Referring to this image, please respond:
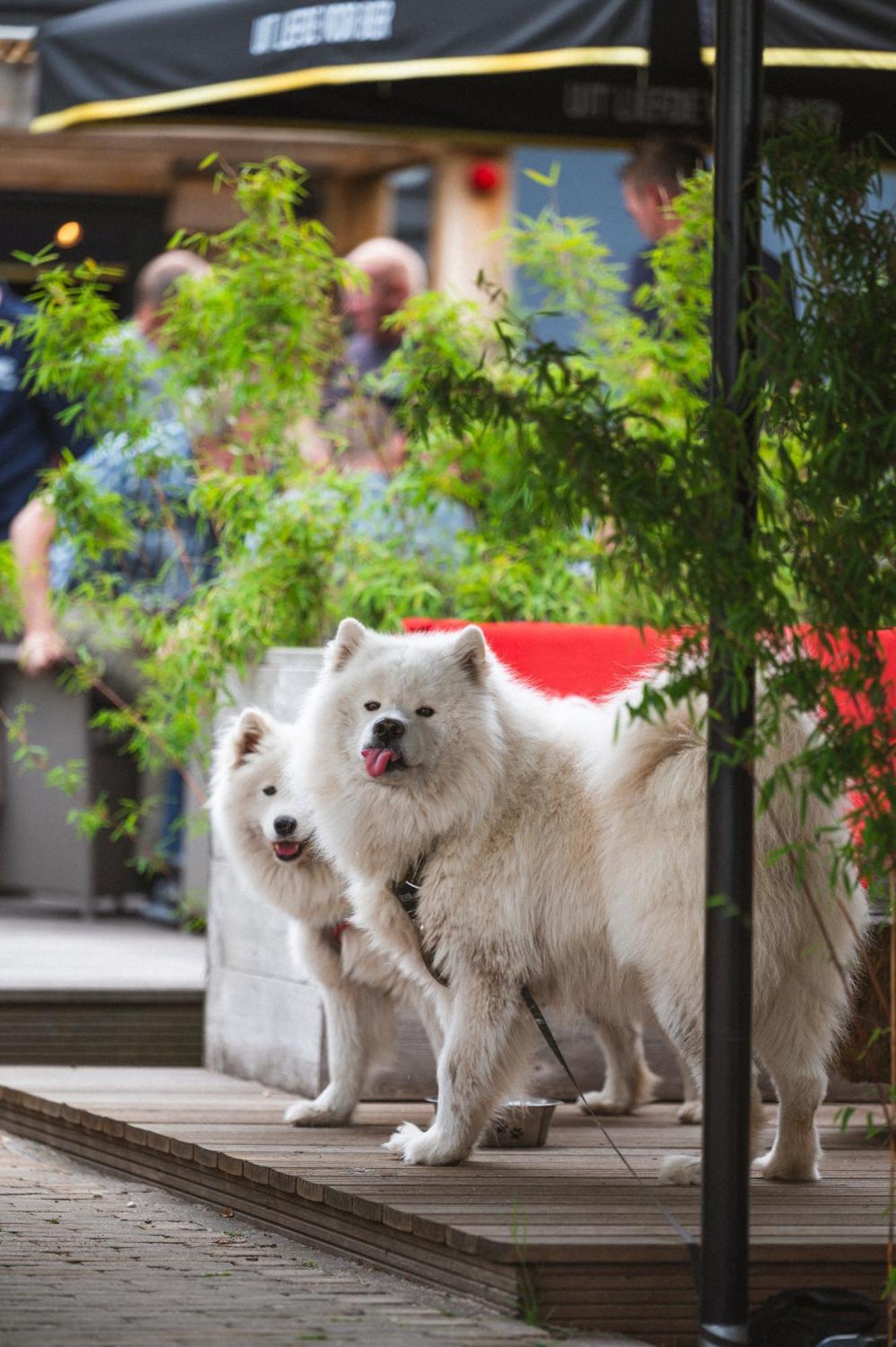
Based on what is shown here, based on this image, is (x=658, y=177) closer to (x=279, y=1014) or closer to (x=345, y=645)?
(x=345, y=645)

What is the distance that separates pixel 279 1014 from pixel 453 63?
8.90 feet

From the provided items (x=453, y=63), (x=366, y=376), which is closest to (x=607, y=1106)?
(x=366, y=376)

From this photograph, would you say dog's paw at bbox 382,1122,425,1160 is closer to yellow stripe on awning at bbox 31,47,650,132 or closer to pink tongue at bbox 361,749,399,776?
pink tongue at bbox 361,749,399,776

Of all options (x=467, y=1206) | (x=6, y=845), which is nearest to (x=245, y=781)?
(x=467, y=1206)

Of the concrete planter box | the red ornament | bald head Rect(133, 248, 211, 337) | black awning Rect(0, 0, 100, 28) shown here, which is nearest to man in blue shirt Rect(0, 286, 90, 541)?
bald head Rect(133, 248, 211, 337)

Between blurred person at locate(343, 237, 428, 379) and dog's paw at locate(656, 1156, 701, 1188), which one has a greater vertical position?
blurred person at locate(343, 237, 428, 379)

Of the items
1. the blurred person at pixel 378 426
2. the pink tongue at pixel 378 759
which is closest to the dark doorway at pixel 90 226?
the blurred person at pixel 378 426

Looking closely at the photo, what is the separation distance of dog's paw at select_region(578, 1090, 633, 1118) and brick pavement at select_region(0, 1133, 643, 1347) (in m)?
1.10

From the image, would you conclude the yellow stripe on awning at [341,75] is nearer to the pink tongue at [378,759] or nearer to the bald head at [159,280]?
the bald head at [159,280]

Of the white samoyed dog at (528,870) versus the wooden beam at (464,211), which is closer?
the white samoyed dog at (528,870)

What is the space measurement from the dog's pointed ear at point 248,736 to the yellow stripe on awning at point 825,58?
94.5 inches

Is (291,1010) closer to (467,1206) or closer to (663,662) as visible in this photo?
(467,1206)

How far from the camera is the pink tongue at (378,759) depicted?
4.27 metres

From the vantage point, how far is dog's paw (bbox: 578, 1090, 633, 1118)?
510 centimetres
